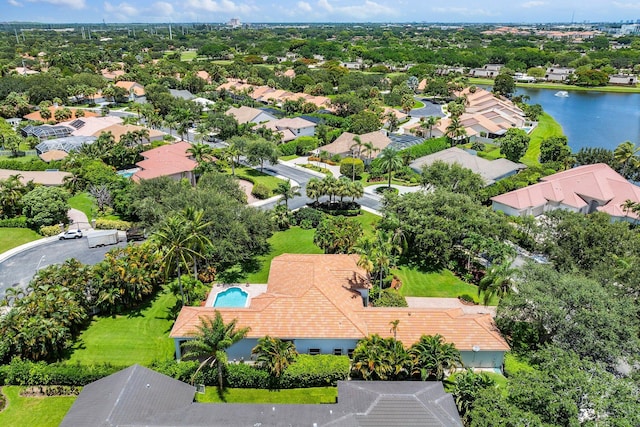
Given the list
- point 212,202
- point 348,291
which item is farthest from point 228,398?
point 212,202

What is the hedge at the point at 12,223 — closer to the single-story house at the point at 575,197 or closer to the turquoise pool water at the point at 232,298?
the turquoise pool water at the point at 232,298

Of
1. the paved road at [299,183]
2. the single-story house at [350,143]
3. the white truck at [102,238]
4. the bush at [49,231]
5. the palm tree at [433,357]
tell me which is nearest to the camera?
the palm tree at [433,357]

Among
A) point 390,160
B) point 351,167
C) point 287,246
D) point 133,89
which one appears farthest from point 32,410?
point 133,89

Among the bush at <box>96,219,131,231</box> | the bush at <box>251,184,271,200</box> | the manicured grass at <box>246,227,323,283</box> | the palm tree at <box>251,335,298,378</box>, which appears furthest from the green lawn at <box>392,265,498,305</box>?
the bush at <box>96,219,131,231</box>

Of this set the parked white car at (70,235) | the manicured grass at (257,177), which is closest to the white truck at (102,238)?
the parked white car at (70,235)

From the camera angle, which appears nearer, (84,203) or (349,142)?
(84,203)

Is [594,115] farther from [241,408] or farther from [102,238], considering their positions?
[241,408]

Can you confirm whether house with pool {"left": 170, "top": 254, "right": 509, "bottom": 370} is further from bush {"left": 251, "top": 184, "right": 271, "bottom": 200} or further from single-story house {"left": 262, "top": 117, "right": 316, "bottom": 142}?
single-story house {"left": 262, "top": 117, "right": 316, "bottom": 142}
